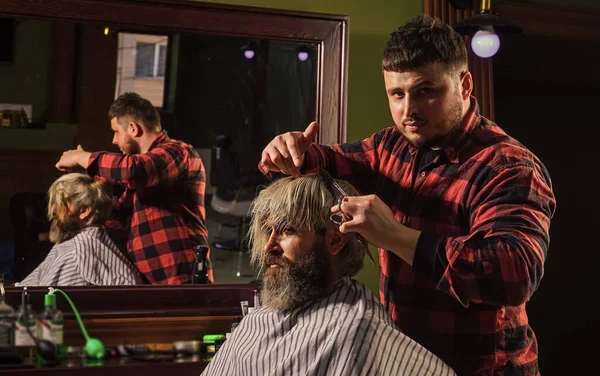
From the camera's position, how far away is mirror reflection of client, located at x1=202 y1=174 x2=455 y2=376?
2.14 meters

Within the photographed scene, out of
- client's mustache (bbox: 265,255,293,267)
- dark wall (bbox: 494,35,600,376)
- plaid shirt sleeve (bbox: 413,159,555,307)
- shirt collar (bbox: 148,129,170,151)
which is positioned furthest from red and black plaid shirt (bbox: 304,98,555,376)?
dark wall (bbox: 494,35,600,376)

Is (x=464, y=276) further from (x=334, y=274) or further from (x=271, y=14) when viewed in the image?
(x=271, y=14)

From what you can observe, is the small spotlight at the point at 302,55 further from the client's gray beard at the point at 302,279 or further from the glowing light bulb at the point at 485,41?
the client's gray beard at the point at 302,279

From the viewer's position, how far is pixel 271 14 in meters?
3.07

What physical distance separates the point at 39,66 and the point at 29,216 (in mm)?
483

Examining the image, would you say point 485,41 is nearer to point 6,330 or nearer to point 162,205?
point 162,205

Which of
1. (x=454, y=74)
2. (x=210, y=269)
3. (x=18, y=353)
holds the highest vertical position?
(x=454, y=74)

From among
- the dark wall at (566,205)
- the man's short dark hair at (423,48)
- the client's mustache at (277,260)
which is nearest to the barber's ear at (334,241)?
the client's mustache at (277,260)

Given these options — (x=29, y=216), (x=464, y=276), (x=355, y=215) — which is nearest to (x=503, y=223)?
(x=464, y=276)

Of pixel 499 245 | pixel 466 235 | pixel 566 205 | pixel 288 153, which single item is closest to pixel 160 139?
pixel 288 153

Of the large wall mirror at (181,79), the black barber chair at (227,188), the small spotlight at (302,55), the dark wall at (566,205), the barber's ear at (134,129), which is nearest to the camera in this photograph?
the large wall mirror at (181,79)

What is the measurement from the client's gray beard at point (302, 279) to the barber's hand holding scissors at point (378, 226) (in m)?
0.37

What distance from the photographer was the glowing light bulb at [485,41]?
10.3ft

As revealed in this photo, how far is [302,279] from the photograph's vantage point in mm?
2305
